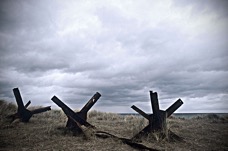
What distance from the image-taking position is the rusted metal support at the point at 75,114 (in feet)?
24.0

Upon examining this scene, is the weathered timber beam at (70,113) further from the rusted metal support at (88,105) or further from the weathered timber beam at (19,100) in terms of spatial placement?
the weathered timber beam at (19,100)

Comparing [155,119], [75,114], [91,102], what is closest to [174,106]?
[155,119]

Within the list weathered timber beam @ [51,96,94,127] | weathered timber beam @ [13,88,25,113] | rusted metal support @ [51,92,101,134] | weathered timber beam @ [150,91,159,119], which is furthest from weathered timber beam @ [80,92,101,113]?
weathered timber beam @ [13,88,25,113]

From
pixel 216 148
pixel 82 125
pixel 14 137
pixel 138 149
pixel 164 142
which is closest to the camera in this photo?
pixel 138 149

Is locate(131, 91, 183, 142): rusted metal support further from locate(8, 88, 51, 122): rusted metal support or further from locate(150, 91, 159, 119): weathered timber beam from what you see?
locate(8, 88, 51, 122): rusted metal support

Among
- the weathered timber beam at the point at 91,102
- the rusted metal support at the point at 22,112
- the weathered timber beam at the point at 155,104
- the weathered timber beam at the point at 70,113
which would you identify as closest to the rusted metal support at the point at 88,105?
the weathered timber beam at the point at 91,102

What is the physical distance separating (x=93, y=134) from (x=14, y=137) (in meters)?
2.81

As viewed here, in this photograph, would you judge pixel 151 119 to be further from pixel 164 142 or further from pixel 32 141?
pixel 32 141

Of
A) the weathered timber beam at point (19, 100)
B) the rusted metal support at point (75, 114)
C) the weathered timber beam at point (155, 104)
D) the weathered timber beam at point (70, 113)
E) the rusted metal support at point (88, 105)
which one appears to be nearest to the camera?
the weathered timber beam at point (155, 104)

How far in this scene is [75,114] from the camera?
7.71 metres

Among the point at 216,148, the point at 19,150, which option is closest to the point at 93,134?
the point at 19,150

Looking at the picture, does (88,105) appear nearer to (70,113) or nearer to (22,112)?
(70,113)

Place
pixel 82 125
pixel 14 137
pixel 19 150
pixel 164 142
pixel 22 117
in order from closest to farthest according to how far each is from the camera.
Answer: pixel 19 150, pixel 164 142, pixel 14 137, pixel 82 125, pixel 22 117

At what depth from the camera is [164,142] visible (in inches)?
241
